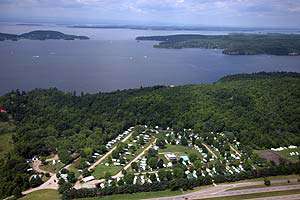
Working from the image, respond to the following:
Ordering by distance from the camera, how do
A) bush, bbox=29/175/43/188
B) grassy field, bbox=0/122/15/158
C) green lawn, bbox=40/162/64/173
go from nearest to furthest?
bush, bbox=29/175/43/188
green lawn, bbox=40/162/64/173
grassy field, bbox=0/122/15/158

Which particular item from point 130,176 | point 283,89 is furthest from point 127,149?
point 283,89

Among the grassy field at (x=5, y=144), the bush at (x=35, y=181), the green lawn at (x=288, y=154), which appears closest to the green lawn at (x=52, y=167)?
the bush at (x=35, y=181)

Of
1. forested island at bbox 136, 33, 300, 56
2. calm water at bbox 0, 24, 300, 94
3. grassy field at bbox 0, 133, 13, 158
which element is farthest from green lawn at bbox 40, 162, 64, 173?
forested island at bbox 136, 33, 300, 56

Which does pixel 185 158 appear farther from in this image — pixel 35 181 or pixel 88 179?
pixel 35 181

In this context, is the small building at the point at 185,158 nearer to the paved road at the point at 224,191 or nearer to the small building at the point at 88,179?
the paved road at the point at 224,191

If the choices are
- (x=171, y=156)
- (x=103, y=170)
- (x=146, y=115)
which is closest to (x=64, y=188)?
(x=103, y=170)

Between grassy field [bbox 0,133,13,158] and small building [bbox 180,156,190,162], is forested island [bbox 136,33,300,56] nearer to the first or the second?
small building [bbox 180,156,190,162]
